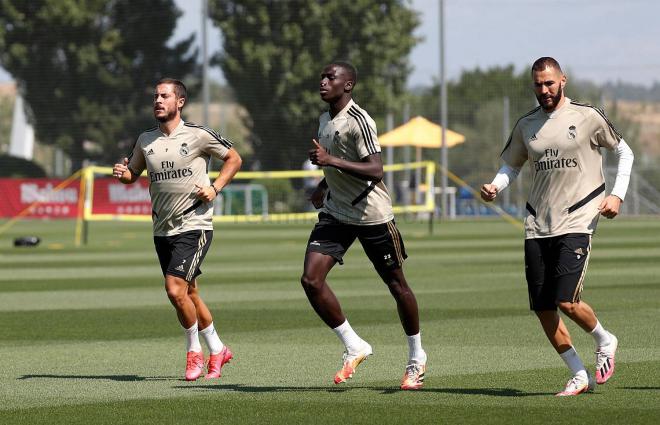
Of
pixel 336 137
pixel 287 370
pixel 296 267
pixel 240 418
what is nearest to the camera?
pixel 240 418

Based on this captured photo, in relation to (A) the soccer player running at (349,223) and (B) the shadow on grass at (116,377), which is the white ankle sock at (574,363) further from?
(B) the shadow on grass at (116,377)

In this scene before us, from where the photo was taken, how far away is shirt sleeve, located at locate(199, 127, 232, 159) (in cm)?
1088

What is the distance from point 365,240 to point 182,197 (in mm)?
1482

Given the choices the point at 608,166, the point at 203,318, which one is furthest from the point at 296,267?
the point at 608,166

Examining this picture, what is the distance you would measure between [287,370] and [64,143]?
5911cm

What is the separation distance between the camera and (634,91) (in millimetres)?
60844

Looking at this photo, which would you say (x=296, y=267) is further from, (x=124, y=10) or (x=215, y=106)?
(x=215, y=106)

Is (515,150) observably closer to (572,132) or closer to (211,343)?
(572,132)

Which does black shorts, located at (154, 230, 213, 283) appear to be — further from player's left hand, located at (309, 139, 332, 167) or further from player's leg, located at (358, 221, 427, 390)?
player's left hand, located at (309, 139, 332, 167)

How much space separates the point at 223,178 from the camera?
1082cm

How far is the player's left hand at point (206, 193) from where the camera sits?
34.9 ft

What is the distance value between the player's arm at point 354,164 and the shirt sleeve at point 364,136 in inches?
1.5

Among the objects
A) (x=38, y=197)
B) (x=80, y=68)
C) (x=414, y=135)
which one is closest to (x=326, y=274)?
(x=414, y=135)

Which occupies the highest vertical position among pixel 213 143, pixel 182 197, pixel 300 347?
pixel 213 143
